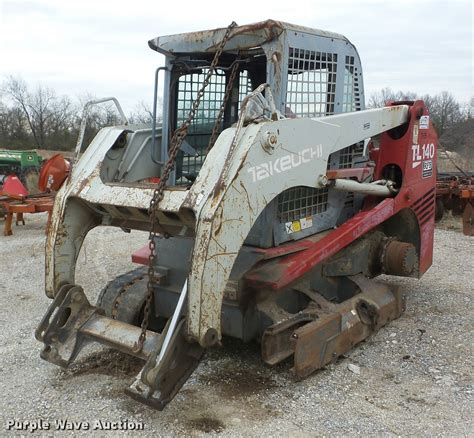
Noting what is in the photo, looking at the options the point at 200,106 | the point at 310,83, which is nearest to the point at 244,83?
the point at 200,106

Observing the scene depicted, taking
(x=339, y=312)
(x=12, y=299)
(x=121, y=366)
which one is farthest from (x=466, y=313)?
(x=12, y=299)

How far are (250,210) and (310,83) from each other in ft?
4.93

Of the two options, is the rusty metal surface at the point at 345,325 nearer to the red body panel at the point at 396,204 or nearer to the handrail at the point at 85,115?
the red body panel at the point at 396,204

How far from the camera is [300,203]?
4.55 metres

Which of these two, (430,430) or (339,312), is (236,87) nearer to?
(339,312)

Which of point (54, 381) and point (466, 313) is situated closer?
point (54, 381)

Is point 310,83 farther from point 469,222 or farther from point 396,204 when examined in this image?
point 469,222

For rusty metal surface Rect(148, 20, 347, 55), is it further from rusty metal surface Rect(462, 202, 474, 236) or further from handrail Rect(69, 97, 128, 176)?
rusty metal surface Rect(462, 202, 474, 236)

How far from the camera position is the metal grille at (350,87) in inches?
192

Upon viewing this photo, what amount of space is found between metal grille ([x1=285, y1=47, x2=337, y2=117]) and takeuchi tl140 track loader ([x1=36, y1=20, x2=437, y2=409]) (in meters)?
0.02

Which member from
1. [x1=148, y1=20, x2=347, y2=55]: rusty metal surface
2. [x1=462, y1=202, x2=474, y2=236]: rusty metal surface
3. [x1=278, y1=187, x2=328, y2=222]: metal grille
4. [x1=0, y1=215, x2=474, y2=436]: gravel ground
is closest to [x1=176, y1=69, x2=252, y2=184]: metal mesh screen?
[x1=148, y1=20, x2=347, y2=55]: rusty metal surface

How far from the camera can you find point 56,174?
532 centimetres

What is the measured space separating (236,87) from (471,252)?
17.3 feet

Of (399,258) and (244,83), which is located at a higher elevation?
(244,83)
